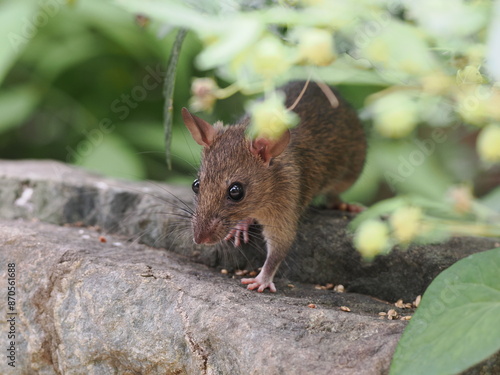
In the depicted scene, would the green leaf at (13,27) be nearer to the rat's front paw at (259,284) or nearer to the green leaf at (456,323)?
the rat's front paw at (259,284)

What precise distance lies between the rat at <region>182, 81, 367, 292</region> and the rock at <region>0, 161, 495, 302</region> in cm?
18

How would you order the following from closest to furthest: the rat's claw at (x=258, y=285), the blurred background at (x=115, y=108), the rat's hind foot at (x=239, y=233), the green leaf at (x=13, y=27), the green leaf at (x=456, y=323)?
1. the green leaf at (x=456, y=323)
2. the rat's claw at (x=258, y=285)
3. the rat's hind foot at (x=239, y=233)
4. the green leaf at (x=13, y=27)
5. the blurred background at (x=115, y=108)

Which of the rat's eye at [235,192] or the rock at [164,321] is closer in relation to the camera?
the rock at [164,321]

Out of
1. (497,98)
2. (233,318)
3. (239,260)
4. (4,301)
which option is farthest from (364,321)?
(4,301)

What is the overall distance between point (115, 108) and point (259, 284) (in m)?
4.24

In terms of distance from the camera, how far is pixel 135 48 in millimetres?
7043

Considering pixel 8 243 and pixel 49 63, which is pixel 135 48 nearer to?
pixel 49 63

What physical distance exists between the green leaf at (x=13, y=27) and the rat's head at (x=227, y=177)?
2.83 meters

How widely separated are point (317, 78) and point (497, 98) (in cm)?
59

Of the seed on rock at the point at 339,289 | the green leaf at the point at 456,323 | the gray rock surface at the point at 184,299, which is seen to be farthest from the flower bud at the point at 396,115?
the seed on rock at the point at 339,289

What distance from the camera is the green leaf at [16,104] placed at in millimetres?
6742

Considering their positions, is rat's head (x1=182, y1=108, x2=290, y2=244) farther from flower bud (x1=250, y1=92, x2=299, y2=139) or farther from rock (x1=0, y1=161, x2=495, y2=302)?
flower bud (x1=250, y1=92, x2=299, y2=139)

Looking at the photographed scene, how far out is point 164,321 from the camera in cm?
300

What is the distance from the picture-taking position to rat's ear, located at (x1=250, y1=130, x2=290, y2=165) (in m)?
3.71
